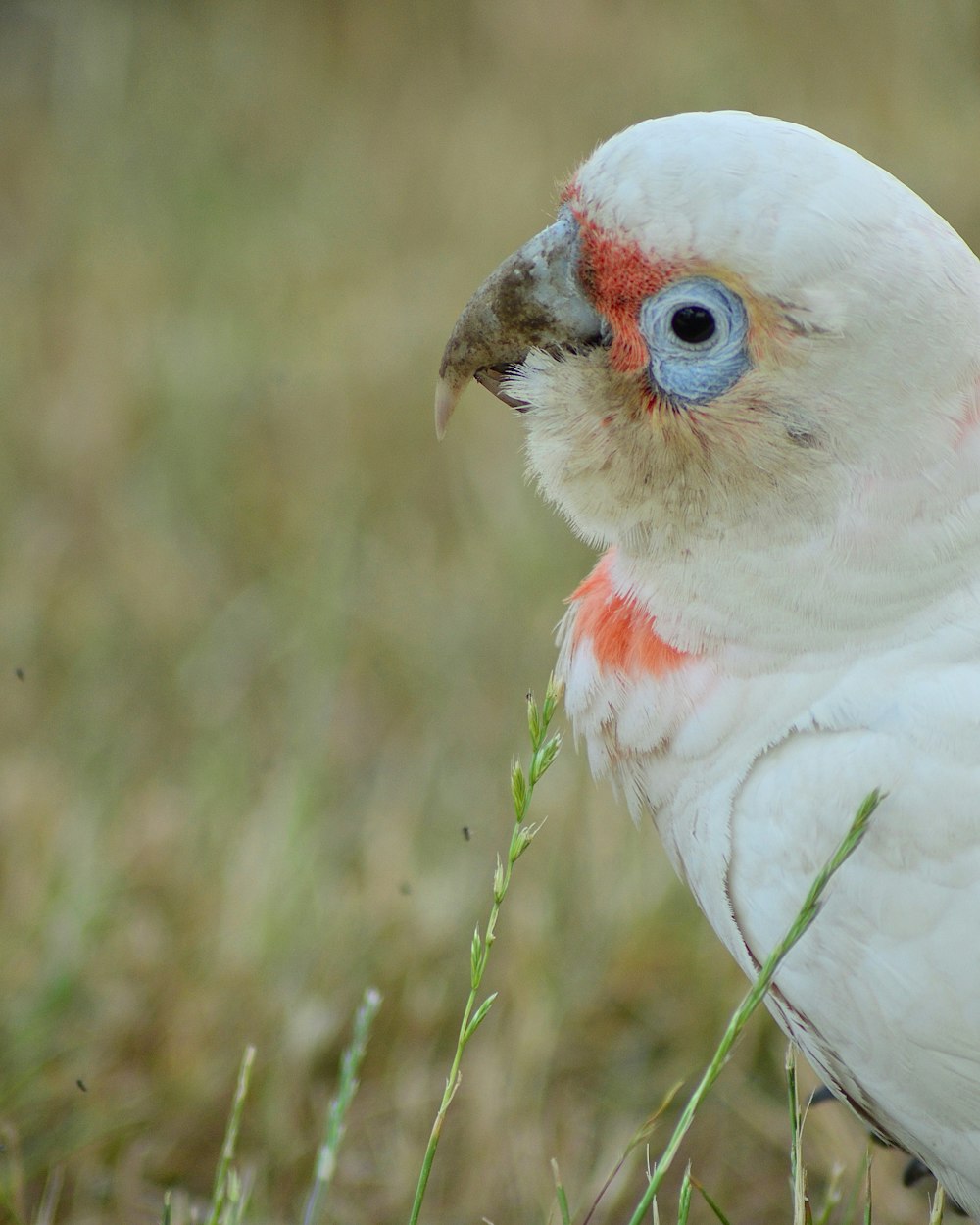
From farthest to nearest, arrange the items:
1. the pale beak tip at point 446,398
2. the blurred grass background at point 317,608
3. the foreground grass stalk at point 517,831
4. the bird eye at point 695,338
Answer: the blurred grass background at point 317,608
the pale beak tip at point 446,398
the bird eye at point 695,338
the foreground grass stalk at point 517,831

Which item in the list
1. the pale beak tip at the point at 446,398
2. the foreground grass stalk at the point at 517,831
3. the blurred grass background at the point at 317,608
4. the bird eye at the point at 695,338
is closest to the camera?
the foreground grass stalk at the point at 517,831

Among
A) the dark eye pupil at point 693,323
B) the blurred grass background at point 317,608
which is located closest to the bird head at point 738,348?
the dark eye pupil at point 693,323

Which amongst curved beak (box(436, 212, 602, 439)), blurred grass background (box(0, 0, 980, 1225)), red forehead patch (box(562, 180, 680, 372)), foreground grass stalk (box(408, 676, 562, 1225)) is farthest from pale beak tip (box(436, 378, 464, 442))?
blurred grass background (box(0, 0, 980, 1225))

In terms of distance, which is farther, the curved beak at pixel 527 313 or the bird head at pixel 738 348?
the curved beak at pixel 527 313

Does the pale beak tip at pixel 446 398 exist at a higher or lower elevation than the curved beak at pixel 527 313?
lower

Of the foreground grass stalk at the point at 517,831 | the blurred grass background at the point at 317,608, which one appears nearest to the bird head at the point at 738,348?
the foreground grass stalk at the point at 517,831

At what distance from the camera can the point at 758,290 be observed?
115 centimetres

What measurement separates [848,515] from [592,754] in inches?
13.7

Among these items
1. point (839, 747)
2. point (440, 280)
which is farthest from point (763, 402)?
point (440, 280)

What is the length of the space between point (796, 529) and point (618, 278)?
0.27m

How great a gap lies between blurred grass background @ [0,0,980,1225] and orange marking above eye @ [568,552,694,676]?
0.66m

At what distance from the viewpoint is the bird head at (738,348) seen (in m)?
1.14

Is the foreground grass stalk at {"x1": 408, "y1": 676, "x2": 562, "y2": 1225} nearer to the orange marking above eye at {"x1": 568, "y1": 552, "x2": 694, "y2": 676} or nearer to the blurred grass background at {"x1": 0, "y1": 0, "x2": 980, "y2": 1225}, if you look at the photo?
the orange marking above eye at {"x1": 568, "y1": 552, "x2": 694, "y2": 676}

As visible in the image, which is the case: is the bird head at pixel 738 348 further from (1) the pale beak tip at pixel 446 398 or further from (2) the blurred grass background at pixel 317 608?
(2) the blurred grass background at pixel 317 608
